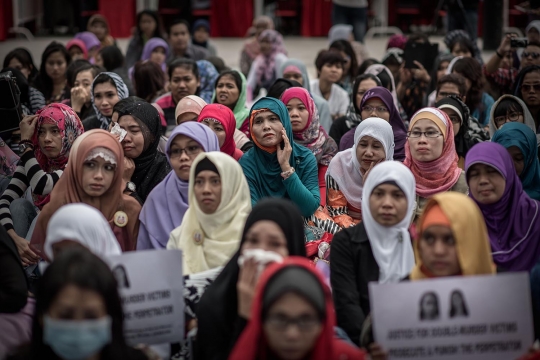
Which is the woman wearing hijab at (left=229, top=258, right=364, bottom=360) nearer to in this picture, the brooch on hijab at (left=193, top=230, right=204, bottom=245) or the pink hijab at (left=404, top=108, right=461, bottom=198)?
the brooch on hijab at (left=193, top=230, right=204, bottom=245)

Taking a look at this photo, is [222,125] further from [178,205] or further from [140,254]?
[140,254]

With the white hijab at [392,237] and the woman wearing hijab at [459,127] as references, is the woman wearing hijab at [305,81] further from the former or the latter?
the white hijab at [392,237]

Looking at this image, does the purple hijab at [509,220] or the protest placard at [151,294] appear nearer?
the protest placard at [151,294]

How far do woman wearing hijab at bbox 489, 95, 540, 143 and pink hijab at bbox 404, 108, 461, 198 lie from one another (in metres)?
0.71

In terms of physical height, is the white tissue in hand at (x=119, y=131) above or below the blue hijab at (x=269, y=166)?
above

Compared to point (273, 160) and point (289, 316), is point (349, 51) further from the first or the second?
point (289, 316)

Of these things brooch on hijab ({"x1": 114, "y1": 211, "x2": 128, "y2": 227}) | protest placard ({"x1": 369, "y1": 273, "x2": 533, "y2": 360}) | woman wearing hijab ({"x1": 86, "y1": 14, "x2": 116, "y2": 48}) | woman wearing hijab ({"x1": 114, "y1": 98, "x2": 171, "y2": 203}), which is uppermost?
woman wearing hijab ({"x1": 86, "y1": 14, "x2": 116, "y2": 48})

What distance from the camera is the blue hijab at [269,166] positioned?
16.7 feet

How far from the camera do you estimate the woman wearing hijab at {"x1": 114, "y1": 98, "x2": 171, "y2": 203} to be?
5.04m

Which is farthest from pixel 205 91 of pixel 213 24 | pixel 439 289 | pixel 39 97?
pixel 213 24

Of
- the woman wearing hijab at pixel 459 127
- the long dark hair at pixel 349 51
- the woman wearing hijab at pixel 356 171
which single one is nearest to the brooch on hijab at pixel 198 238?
the woman wearing hijab at pixel 356 171

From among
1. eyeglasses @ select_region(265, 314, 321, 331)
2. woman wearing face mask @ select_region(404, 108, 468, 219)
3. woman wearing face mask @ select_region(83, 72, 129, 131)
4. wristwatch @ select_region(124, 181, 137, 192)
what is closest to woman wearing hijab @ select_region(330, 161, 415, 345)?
eyeglasses @ select_region(265, 314, 321, 331)

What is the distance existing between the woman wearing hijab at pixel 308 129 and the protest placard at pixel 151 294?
2.55m

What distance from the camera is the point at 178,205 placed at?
170 inches
